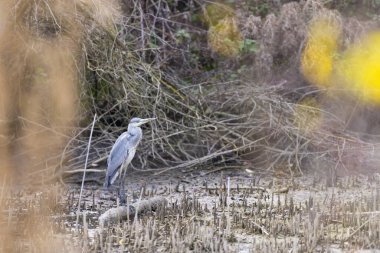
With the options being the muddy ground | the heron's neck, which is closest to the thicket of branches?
the muddy ground

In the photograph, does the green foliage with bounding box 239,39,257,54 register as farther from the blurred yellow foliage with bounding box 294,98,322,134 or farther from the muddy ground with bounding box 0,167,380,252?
the muddy ground with bounding box 0,167,380,252

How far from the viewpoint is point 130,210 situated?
757cm

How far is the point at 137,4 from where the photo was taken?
1136 cm

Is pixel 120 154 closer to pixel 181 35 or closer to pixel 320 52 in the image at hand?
pixel 181 35

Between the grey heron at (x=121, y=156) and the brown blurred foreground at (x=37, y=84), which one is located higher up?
the brown blurred foreground at (x=37, y=84)

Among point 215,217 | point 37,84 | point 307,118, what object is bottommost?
point 215,217

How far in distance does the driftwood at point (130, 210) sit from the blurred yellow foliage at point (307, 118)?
335 cm

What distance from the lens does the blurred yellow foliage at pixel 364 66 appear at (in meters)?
11.6

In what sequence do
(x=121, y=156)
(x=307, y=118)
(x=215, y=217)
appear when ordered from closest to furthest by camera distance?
(x=215, y=217) < (x=121, y=156) < (x=307, y=118)

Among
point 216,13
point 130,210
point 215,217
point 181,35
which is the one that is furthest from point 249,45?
point 215,217

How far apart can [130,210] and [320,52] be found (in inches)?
199

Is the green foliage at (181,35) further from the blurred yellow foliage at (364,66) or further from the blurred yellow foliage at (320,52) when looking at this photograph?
the blurred yellow foliage at (364,66)

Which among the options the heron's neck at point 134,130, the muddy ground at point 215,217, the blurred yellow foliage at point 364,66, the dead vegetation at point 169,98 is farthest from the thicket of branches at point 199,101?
the heron's neck at point 134,130

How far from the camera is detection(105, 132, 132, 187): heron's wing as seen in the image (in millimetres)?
8461
